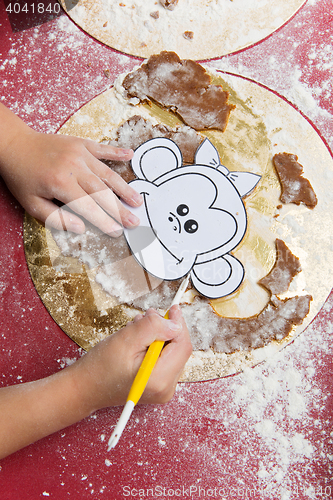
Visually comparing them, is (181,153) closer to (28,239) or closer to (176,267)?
(176,267)

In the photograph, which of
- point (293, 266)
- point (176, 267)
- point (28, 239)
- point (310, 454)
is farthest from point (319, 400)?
point (28, 239)

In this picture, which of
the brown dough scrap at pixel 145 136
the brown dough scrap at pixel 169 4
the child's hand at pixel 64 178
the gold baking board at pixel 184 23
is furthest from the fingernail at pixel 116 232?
the brown dough scrap at pixel 169 4

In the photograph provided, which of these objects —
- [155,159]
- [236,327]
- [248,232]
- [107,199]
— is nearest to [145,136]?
[155,159]

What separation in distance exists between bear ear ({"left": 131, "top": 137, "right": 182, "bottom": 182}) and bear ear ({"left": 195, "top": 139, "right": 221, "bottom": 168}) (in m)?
0.04

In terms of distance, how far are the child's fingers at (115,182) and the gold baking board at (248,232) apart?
3.6 inches

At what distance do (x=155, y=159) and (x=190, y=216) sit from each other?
13 centimetres

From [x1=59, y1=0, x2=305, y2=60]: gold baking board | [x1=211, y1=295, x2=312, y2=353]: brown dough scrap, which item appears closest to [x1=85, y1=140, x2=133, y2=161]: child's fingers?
[x1=59, y1=0, x2=305, y2=60]: gold baking board

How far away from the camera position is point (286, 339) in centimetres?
62

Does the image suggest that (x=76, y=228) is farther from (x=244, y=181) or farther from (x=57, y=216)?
(x=244, y=181)

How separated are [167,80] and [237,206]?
285 mm

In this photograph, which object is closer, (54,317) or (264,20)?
(54,317)

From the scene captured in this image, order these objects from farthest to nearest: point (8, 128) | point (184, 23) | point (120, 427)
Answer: point (184, 23) → point (8, 128) → point (120, 427)

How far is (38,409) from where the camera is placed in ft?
1.78

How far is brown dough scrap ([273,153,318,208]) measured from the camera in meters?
0.65
